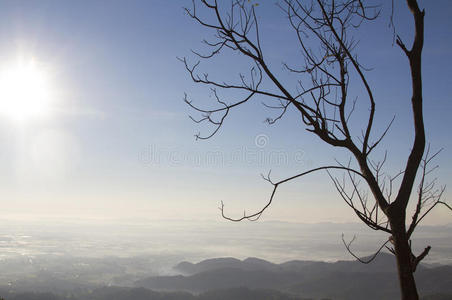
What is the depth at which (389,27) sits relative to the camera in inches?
186

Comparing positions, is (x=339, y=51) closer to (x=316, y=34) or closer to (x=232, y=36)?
(x=316, y=34)

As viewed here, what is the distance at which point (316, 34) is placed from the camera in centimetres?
538

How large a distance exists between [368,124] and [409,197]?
1.07 meters

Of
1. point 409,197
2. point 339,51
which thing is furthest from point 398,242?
point 339,51

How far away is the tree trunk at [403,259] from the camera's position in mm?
4130

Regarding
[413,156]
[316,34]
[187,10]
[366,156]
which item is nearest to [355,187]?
[366,156]

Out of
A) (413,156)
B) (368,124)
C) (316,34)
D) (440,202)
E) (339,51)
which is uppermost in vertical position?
(316,34)

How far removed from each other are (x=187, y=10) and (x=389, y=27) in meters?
2.80

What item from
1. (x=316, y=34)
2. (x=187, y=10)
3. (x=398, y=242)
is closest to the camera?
(x=398, y=242)

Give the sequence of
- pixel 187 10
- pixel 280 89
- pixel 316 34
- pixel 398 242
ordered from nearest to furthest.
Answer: pixel 398 242
pixel 280 89
pixel 187 10
pixel 316 34

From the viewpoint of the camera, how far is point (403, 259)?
425cm

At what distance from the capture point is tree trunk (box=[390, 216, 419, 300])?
13.6ft

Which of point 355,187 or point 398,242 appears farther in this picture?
point 355,187

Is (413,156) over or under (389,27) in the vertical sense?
under
